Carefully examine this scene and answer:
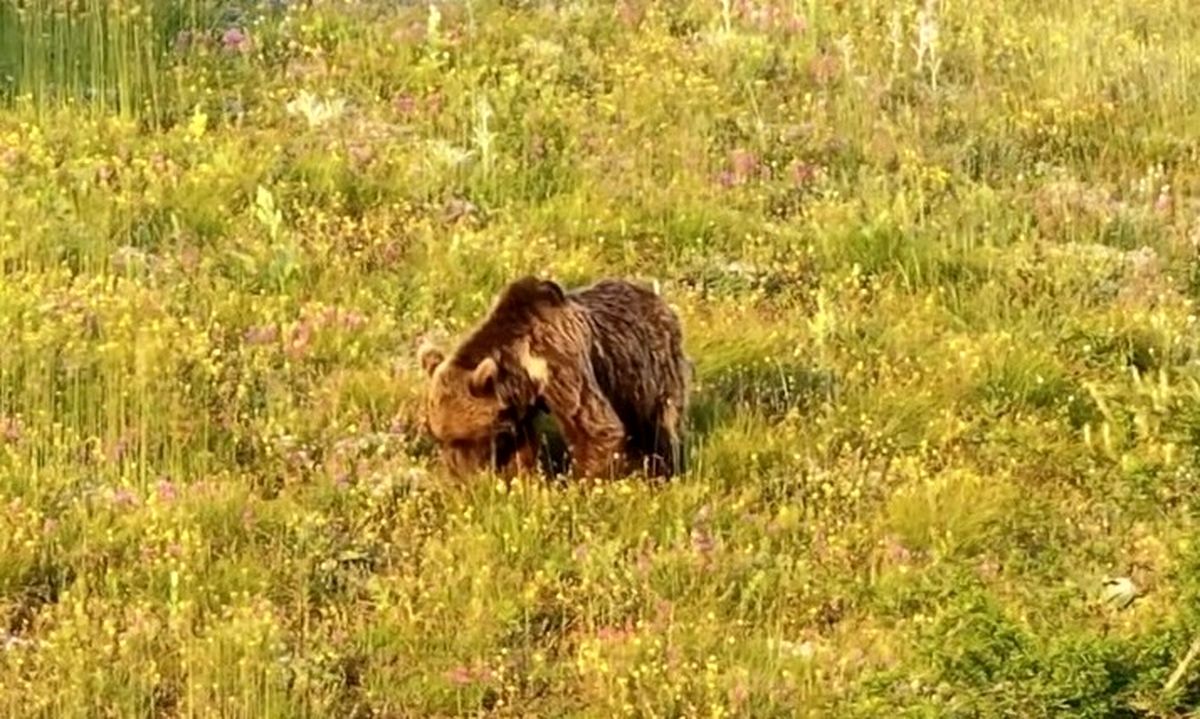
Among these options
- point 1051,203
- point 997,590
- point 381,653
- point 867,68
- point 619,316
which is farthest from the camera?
point 867,68

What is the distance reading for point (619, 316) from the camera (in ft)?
26.0

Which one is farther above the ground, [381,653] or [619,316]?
[619,316]

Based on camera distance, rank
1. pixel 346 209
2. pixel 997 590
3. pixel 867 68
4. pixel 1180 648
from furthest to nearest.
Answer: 1. pixel 867 68
2. pixel 346 209
3. pixel 997 590
4. pixel 1180 648

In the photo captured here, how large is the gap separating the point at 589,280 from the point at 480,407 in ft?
8.19

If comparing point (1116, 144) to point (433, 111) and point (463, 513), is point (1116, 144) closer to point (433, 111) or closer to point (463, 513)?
point (433, 111)

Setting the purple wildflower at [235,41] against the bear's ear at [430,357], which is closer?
the bear's ear at [430,357]

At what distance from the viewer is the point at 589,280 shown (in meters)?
9.73

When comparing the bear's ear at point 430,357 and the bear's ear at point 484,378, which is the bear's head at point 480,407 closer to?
the bear's ear at point 484,378

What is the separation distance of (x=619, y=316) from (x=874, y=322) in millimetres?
1886

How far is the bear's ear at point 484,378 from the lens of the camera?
7.24 metres

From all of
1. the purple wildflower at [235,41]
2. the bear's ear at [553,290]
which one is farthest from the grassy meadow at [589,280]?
the bear's ear at [553,290]

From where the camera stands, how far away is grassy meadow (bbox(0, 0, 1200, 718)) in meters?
6.11

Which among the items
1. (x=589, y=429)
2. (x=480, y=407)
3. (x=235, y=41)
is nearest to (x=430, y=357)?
(x=480, y=407)

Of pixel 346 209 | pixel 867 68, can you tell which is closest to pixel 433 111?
pixel 346 209
